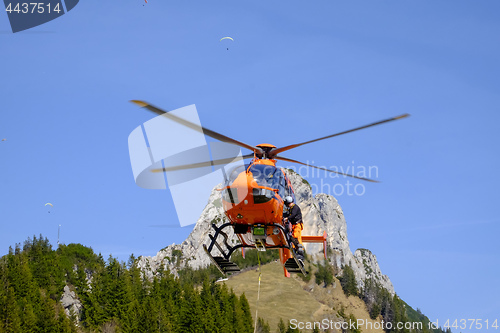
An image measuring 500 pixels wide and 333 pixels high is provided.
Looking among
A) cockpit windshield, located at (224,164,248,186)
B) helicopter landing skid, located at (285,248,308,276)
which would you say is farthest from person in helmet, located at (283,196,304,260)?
cockpit windshield, located at (224,164,248,186)

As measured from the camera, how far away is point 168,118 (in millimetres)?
26953

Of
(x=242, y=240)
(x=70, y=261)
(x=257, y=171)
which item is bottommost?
(x=242, y=240)

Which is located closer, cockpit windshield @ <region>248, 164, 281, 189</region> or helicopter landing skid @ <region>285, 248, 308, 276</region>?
cockpit windshield @ <region>248, 164, 281, 189</region>

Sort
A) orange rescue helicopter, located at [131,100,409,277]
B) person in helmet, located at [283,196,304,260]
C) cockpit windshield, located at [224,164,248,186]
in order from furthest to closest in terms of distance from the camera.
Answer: person in helmet, located at [283,196,304,260]
cockpit windshield, located at [224,164,248,186]
orange rescue helicopter, located at [131,100,409,277]

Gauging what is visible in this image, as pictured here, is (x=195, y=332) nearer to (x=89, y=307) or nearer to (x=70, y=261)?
(x=89, y=307)

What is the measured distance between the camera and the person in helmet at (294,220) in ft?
110

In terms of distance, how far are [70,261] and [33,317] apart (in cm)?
10040

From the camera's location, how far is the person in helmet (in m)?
33.4

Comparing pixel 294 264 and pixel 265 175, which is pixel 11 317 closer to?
pixel 294 264

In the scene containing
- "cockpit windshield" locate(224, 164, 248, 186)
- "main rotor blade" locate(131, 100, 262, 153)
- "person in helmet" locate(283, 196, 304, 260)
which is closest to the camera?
"main rotor blade" locate(131, 100, 262, 153)

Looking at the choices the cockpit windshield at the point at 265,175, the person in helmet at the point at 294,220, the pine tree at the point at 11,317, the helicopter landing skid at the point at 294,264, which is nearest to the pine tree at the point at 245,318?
the pine tree at the point at 11,317

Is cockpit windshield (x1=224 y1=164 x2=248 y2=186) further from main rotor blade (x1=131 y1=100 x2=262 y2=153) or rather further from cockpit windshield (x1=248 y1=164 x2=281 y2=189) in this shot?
main rotor blade (x1=131 y1=100 x2=262 y2=153)

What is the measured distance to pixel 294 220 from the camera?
33750 millimetres

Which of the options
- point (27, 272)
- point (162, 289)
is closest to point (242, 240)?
point (27, 272)
